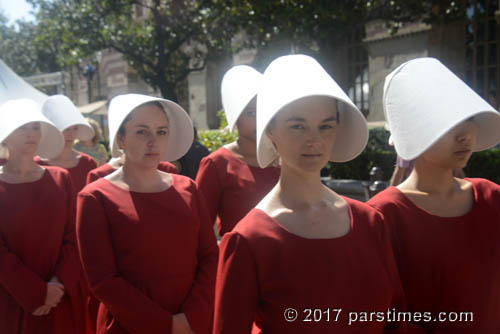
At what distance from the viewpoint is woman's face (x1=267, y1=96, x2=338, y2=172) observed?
168cm

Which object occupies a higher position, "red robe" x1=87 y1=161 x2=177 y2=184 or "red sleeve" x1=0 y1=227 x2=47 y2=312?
"red robe" x1=87 y1=161 x2=177 y2=184

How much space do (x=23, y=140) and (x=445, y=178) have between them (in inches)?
109

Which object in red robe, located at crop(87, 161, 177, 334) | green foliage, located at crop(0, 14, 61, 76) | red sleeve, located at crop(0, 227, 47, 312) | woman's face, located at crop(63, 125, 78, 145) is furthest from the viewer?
green foliage, located at crop(0, 14, 61, 76)

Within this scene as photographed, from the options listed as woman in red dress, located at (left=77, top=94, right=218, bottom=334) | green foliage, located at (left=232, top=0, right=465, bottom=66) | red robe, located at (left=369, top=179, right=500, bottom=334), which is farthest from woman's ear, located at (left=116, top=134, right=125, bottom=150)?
green foliage, located at (left=232, top=0, right=465, bottom=66)

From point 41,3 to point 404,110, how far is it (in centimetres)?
1680

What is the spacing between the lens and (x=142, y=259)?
243 cm

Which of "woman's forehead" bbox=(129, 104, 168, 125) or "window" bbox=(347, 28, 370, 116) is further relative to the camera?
"window" bbox=(347, 28, 370, 116)

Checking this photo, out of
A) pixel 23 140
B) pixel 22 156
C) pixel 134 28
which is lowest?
pixel 22 156

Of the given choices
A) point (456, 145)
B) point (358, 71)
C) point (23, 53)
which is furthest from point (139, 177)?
point (23, 53)

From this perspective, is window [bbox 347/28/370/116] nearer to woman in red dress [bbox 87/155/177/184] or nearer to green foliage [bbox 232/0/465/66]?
green foliage [bbox 232/0/465/66]

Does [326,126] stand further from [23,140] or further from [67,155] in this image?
[67,155]

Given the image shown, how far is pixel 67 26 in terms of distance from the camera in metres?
15.9

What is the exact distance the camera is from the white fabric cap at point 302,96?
1.58m

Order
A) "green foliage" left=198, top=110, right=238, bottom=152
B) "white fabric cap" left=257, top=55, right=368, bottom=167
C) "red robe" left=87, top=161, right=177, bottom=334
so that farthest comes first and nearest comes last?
"green foliage" left=198, top=110, right=238, bottom=152 → "red robe" left=87, top=161, right=177, bottom=334 → "white fabric cap" left=257, top=55, right=368, bottom=167
